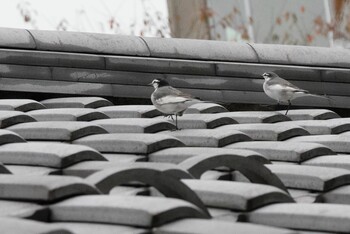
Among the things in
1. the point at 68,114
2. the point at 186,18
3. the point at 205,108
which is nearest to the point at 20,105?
the point at 68,114

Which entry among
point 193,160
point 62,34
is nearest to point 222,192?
point 193,160

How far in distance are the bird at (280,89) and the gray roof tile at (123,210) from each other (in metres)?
3.32

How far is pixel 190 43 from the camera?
7.04 m

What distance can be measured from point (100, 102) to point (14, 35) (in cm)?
64

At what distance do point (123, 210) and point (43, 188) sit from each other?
0.32 m

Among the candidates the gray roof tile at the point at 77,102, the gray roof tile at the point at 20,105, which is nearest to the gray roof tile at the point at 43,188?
the gray roof tile at the point at 20,105

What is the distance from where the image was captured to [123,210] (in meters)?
3.20

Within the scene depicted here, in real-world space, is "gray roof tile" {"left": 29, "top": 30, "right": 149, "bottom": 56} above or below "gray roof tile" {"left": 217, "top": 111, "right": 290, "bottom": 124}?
above

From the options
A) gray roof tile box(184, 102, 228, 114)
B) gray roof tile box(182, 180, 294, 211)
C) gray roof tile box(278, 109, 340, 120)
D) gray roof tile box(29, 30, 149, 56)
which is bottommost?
gray roof tile box(182, 180, 294, 211)

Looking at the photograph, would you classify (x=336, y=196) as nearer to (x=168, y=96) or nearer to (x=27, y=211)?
(x=27, y=211)

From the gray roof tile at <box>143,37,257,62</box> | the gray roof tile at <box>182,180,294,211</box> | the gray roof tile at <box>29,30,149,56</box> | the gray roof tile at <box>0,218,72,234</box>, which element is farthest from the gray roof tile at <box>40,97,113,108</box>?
the gray roof tile at <box>0,218,72,234</box>

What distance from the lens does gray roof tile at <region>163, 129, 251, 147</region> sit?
17.5ft

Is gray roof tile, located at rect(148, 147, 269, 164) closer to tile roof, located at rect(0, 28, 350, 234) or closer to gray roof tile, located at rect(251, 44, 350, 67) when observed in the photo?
tile roof, located at rect(0, 28, 350, 234)

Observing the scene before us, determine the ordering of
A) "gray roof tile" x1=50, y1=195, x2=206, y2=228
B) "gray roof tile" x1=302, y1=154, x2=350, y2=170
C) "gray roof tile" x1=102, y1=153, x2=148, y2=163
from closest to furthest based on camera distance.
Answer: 1. "gray roof tile" x1=50, y1=195, x2=206, y2=228
2. "gray roof tile" x1=102, y1=153, x2=148, y2=163
3. "gray roof tile" x1=302, y1=154, x2=350, y2=170
